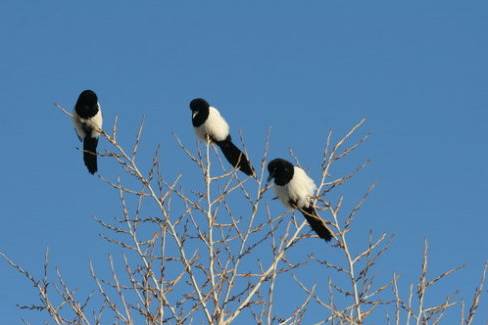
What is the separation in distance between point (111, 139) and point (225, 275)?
164 centimetres

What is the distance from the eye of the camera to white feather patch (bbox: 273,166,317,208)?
8.61 meters

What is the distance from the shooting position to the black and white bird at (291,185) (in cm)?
855

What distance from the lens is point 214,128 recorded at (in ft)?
34.9

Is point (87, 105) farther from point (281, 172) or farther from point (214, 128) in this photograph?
point (281, 172)

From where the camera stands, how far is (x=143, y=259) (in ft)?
21.8

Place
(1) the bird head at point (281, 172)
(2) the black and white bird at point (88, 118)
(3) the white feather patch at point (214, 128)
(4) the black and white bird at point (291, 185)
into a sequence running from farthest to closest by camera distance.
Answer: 1. (2) the black and white bird at point (88, 118)
2. (3) the white feather patch at point (214, 128)
3. (1) the bird head at point (281, 172)
4. (4) the black and white bird at point (291, 185)

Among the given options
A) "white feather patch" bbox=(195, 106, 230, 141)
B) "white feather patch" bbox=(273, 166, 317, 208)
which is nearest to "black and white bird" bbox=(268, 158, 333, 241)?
"white feather patch" bbox=(273, 166, 317, 208)

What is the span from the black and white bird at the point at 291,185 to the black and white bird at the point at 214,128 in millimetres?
1693

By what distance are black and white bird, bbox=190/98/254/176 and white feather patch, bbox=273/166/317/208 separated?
6.11 feet

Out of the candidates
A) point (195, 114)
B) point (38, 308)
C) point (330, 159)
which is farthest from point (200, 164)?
point (195, 114)

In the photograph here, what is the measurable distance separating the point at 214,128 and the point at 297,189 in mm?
2283

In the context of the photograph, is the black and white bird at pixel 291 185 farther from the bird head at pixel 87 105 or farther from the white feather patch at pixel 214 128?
the bird head at pixel 87 105

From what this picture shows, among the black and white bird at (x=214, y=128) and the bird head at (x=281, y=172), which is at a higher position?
the black and white bird at (x=214, y=128)

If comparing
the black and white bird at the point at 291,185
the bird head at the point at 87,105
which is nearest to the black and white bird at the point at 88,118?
the bird head at the point at 87,105
